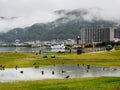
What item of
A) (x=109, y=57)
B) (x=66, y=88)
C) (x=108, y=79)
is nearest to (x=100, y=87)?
(x=66, y=88)

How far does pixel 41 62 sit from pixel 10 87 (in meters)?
65.7

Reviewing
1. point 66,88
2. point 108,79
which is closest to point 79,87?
point 66,88

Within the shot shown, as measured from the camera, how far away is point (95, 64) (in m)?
111

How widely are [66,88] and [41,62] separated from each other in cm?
6857

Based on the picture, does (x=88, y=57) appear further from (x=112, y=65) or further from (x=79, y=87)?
(x=79, y=87)

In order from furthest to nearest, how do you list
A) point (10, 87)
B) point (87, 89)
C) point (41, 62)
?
1. point (41, 62)
2. point (10, 87)
3. point (87, 89)

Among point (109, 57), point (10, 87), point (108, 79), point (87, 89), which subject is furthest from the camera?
point (109, 57)

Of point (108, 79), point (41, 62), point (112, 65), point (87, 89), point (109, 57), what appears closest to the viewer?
point (87, 89)

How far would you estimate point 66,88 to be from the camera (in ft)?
165

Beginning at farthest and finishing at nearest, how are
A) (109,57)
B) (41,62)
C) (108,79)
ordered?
(109,57) < (41,62) < (108,79)

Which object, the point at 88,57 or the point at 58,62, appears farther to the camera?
the point at 88,57

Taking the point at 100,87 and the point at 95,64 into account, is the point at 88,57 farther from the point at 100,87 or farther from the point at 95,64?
the point at 100,87

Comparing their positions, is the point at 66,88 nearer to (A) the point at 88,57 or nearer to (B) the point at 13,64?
(B) the point at 13,64

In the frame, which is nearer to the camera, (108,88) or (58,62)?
(108,88)
